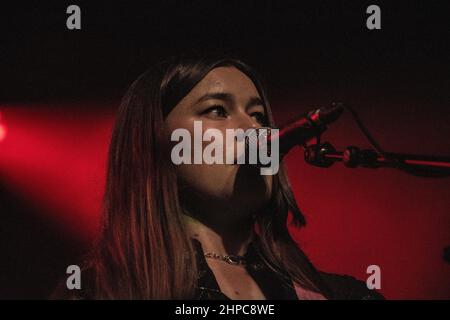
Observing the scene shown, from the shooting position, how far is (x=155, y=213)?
1.54 m

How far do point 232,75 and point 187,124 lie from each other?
216 mm

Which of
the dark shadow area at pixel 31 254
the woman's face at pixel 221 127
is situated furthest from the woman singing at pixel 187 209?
the dark shadow area at pixel 31 254

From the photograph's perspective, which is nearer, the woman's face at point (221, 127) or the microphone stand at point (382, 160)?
the microphone stand at point (382, 160)

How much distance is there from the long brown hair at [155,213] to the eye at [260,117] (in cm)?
2

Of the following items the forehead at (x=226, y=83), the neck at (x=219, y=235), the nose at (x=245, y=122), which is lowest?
the neck at (x=219, y=235)

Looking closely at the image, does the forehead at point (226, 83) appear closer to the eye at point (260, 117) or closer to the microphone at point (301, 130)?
the eye at point (260, 117)

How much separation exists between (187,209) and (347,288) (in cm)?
60

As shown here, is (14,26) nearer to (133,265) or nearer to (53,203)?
(53,203)

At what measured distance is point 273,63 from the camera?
6.54 ft

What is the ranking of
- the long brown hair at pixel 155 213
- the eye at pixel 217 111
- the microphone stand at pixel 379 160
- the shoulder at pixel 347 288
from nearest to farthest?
the microphone stand at pixel 379 160 → the long brown hair at pixel 155 213 → the eye at pixel 217 111 → the shoulder at pixel 347 288

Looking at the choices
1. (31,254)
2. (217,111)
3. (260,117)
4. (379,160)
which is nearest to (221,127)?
(217,111)

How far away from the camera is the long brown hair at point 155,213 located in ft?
4.87

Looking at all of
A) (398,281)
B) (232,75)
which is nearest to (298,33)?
(232,75)

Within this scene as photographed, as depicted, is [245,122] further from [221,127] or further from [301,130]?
[301,130]
